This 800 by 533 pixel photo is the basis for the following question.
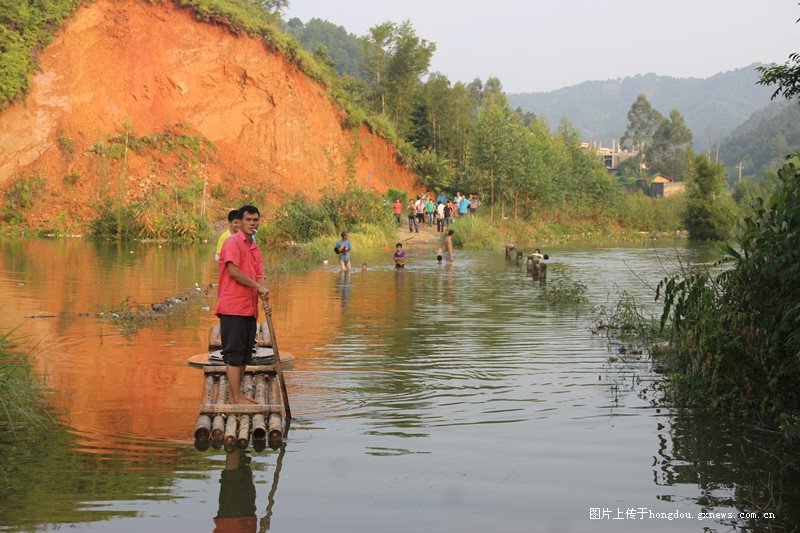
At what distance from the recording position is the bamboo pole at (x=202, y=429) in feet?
23.2

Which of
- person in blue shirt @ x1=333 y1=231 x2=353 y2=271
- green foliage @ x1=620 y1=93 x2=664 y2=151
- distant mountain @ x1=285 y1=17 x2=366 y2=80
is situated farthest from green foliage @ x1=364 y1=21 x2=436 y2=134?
green foliage @ x1=620 y1=93 x2=664 y2=151

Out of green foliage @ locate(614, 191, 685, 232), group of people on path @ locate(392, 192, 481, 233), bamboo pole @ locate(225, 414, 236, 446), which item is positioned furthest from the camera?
green foliage @ locate(614, 191, 685, 232)

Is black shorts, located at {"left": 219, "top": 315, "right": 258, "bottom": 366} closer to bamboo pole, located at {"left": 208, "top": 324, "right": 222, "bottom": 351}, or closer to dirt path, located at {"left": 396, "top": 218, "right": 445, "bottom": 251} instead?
bamboo pole, located at {"left": 208, "top": 324, "right": 222, "bottom": 351}

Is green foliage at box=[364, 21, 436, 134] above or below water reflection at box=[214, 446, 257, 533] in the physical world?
above

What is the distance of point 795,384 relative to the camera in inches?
290

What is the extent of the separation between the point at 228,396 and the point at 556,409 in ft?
9.66

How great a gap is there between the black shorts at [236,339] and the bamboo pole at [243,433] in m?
0.72

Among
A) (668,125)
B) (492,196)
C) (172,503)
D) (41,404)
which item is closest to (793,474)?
(172,503)

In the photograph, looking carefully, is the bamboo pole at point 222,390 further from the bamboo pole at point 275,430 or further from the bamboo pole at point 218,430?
the bamboo pole at point 275,430

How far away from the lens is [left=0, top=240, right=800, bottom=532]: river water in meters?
5.85

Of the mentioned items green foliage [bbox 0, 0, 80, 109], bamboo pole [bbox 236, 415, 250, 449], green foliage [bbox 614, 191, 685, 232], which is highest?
green foliage [bbox 0, 0, 80, 109]

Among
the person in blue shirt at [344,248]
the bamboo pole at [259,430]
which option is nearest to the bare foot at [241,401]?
the bamboo pole at [259,430]

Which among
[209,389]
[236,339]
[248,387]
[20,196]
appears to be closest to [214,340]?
[248,387]

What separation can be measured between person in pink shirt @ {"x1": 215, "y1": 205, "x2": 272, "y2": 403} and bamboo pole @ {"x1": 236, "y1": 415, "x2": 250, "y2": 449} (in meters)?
0.51
